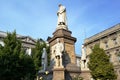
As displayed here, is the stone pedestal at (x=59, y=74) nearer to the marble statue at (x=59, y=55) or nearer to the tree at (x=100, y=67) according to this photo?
the marble statue at (x=59, y=55)

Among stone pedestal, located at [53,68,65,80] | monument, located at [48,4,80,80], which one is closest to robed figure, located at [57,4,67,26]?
monument, located at [48,4,80,80]

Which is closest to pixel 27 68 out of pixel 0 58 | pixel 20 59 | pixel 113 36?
pixel 20 59

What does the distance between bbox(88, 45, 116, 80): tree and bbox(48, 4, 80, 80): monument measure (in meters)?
6.48

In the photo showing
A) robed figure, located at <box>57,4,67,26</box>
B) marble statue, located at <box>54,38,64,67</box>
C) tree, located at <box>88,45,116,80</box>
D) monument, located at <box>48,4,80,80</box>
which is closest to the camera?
monument, located at <box>48,4,80,80</box>

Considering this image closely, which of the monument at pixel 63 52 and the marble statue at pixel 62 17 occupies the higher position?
the marble statue at pixel 62 17

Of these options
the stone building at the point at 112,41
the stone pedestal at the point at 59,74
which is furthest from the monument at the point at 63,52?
the stone building at the point at 112,41

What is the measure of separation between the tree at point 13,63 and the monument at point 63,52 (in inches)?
157

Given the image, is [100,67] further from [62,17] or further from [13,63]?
[13,63]

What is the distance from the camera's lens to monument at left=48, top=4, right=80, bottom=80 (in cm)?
1805

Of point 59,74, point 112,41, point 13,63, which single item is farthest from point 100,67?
point 112,41

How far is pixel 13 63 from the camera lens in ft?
70.3

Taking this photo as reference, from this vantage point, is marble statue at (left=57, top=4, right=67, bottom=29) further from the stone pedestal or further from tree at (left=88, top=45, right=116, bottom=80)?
tree at (left=88, top=45, right=116, bottom=80)

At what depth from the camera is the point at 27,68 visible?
75.9 ft

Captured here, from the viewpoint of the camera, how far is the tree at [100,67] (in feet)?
85.6
